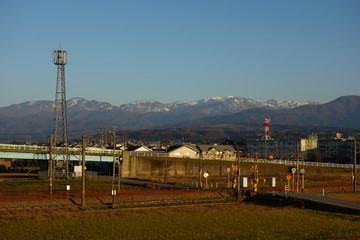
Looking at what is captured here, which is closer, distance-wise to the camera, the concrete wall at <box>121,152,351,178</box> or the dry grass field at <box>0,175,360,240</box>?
the dry grass field at <box>0,175,360,240</box>

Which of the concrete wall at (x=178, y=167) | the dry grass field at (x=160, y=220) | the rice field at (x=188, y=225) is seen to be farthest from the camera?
the concrete wall at (x=178, y=167)

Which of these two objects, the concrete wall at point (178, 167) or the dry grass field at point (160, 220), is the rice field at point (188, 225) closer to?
the dry grass field at point (160, 220)

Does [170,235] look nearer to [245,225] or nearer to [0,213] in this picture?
[245,225]

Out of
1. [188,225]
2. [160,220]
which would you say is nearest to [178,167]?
[160,220]

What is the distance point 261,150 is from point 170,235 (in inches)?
6448

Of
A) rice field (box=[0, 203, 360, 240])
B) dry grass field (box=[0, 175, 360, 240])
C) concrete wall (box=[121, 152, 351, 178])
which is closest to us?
rice field (box=[0, 203, 360, 240])

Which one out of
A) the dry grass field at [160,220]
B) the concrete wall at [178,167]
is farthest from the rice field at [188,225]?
the concrete wall at [178,167]

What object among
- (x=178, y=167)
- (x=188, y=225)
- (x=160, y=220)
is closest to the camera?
(x=188, y=225)

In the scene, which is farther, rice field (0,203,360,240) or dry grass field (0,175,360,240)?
dry grass field (0,175,360,240)

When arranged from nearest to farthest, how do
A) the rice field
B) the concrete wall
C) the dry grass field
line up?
the rice field, the dry grass field, the concrete wall

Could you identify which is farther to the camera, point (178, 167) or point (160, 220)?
point (178, 167)

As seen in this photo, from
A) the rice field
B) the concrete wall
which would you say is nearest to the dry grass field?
the rice field

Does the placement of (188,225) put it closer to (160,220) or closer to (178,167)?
(160,220)

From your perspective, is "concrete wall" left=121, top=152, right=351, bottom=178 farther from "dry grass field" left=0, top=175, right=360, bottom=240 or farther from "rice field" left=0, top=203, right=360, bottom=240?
"rice field" left=0, top=203, right=360, bottom=240
